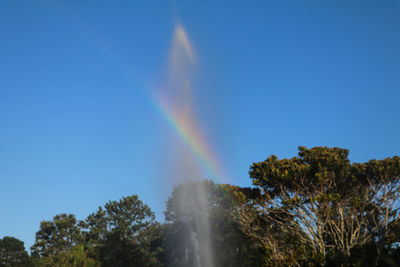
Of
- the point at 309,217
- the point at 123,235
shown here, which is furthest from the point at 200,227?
the point at 309,217

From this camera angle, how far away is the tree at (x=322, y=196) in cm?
2316

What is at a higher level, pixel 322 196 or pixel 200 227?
pixel 200 227

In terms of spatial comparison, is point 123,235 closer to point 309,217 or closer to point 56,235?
point 56,235

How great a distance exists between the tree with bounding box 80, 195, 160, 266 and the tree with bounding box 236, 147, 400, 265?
2947 centimetres

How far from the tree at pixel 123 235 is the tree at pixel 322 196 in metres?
29.5

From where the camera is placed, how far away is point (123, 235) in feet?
173

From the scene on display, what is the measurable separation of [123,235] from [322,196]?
39307 mm

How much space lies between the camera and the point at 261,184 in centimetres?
2550

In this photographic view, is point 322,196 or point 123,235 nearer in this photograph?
point 322,196

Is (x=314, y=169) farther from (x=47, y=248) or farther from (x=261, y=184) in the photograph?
(x=47, y=248)

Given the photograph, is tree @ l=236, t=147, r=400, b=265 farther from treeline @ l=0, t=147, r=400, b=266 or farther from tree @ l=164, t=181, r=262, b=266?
tree @ l=164, t=181, r=262, b=266

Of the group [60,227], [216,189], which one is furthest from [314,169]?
[60,227]

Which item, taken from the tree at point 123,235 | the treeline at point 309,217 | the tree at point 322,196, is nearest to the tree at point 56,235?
the tree at point 123,235

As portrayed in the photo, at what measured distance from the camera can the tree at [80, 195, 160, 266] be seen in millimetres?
49594
